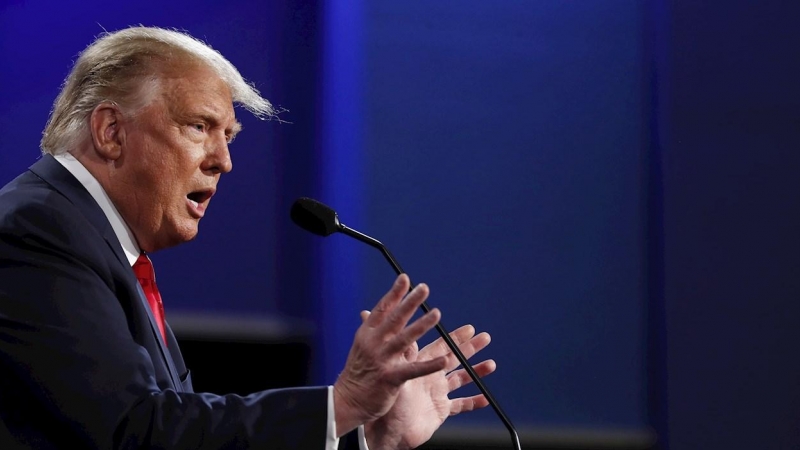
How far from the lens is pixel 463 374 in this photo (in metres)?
1.65

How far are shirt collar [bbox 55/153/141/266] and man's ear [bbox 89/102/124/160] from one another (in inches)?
1.8

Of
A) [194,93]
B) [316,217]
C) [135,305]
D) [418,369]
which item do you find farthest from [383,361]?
[194,93]

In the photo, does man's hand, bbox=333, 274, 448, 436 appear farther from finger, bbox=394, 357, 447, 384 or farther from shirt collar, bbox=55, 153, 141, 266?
shirt collar, bbox=55, 153, 141, 266

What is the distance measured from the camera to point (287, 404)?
1224mm

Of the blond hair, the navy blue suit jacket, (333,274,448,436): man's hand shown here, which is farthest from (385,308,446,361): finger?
the blond hair

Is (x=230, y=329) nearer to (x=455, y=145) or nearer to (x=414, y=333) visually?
(x=455, y=145)

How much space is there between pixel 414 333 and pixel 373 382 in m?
0.10

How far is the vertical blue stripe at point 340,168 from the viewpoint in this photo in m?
2.38

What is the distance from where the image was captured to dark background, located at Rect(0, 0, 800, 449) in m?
2.37

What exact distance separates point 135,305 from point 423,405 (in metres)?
0.51

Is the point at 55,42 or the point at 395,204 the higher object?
the point at 55,42

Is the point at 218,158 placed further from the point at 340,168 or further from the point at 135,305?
the point at 340,168

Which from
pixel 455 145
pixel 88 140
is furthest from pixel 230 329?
pixel 88 140

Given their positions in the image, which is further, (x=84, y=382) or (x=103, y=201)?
(x=103, y=201)
